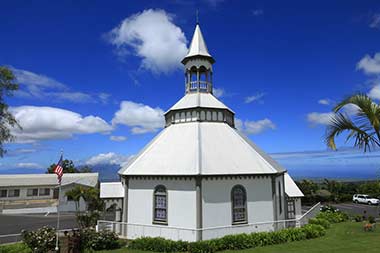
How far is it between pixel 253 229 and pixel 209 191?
3.89 metres

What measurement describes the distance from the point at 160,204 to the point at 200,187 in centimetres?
319

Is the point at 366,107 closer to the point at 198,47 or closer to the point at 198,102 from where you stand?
the point at 198,102

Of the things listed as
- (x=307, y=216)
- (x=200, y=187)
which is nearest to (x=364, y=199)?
(x=307, y=216)

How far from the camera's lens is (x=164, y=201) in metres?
18.5

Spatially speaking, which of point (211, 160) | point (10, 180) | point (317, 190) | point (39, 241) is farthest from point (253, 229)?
point (10, 180)

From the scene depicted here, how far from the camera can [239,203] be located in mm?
18547

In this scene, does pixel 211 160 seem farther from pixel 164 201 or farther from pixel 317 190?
pixel 317 190

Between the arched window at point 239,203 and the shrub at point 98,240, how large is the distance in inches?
301

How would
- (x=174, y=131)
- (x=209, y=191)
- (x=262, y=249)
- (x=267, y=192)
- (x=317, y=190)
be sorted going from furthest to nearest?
1. (x=317, y=190)
2. (x=174, y=131)
3. (x=267, y=192)
4. (x=209, y=191)
5. (x=262, y=249)

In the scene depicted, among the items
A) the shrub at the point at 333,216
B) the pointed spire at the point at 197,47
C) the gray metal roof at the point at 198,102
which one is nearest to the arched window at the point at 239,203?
the gray metal roof at the point at 198,102

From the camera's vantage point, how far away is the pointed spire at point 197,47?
24906 mm

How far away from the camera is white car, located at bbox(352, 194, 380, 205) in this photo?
43294 millimetres

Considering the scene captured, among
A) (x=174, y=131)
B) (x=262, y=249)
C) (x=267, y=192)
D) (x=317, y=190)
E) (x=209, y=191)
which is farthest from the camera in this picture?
(x=317, y=190)

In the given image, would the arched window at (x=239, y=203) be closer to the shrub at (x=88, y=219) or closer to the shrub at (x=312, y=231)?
the shrub at (x=312, y=231)
